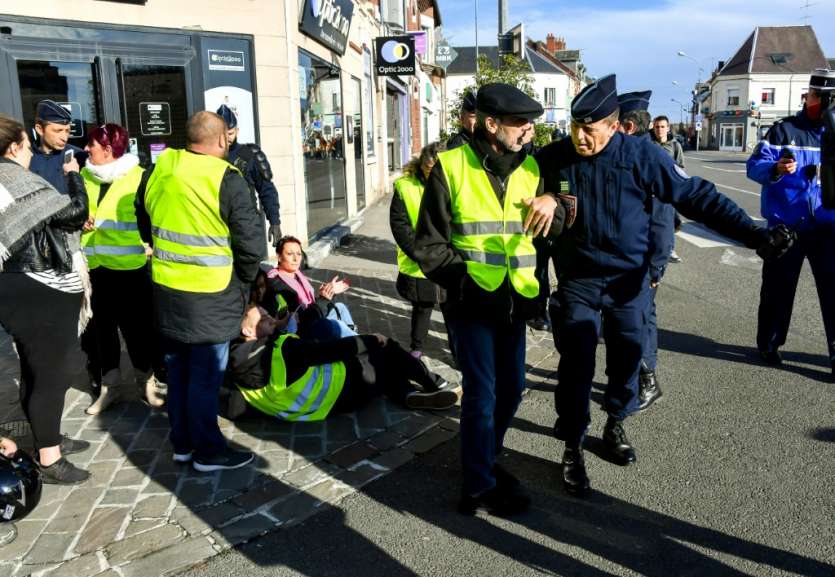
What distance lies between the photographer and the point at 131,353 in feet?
16.5

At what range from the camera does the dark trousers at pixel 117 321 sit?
477cm

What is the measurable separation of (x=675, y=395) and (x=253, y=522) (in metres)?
3.04

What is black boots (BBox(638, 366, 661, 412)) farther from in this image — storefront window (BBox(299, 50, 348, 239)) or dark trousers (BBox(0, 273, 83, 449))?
storefront window (BBox(299, 50, 348, 239))

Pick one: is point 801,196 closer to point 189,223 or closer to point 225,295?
point 225,295

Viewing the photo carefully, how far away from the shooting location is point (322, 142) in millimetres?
11875

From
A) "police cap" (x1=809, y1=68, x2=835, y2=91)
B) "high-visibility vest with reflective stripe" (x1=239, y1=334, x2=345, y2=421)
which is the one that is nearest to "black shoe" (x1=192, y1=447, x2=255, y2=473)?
"high-visibility vest with reflective stripe" (x1=239, y1=334, x2=345, y2=421)

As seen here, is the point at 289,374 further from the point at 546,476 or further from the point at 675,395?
the point at 675,395

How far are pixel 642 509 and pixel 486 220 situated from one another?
1595 mm

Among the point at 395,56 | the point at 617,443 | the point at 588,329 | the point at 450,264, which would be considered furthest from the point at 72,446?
the point at 395,56

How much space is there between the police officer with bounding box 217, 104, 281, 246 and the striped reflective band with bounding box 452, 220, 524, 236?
11.0 ft

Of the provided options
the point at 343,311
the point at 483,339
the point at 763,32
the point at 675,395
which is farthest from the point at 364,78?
the point at 763,32

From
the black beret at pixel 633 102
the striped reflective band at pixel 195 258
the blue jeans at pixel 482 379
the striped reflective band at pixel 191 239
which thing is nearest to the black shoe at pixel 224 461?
the striped reflective band at pixel 195 258

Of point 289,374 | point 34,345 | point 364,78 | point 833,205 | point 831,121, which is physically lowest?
point 289,374

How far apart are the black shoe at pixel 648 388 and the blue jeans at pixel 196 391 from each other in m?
2.74
